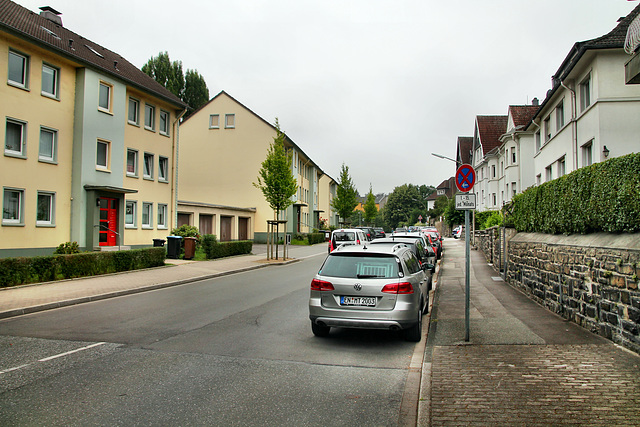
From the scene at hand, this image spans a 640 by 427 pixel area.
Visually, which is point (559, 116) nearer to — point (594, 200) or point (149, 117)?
point (594, 200)

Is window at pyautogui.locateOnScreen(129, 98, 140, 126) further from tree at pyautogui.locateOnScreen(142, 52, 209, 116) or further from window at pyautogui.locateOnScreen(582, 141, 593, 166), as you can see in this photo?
tree at pyautogui.locateOnScreen(142, 52, 209, 116)

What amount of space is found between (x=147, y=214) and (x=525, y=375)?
25.3 m

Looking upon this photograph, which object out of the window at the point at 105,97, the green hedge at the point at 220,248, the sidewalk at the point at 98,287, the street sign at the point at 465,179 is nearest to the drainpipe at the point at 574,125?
the street sign at the point at 465,179

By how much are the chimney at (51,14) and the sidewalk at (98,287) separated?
1600 cm

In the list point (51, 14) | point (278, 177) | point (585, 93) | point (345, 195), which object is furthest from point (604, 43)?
point (345, 195)

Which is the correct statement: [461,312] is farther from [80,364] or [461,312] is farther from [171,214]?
[171,214]

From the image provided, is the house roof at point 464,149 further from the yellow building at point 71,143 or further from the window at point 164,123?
the yellow building at point 71,143

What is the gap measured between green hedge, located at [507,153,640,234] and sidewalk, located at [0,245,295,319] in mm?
11058

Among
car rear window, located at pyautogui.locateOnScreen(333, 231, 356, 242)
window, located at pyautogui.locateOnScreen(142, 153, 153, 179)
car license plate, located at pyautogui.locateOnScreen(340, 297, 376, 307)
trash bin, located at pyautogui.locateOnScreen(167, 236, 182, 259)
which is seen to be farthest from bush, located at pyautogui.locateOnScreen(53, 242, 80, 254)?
car license plate, located at pyautogui.locateOnScreen(340, 297, 376, 307)

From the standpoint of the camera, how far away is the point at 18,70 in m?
19.1

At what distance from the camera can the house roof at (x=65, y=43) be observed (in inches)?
753

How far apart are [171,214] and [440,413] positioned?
2697 centimetres

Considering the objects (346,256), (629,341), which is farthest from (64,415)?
(629,341)

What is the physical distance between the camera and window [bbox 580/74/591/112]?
18438mm
